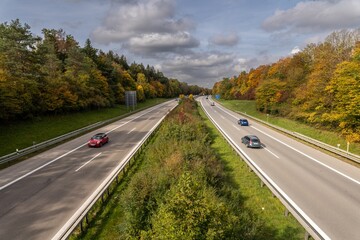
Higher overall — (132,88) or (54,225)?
(132,88)

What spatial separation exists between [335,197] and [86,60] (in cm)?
5294

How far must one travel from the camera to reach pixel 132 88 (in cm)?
8969

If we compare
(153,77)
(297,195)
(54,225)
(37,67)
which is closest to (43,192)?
(54,225)

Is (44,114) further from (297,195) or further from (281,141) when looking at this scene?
(297,195)

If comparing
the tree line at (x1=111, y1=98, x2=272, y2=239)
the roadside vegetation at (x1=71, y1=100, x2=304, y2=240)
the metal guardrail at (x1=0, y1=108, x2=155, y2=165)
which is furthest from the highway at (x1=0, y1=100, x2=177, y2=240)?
the tree line at (x1=111, y1=98, x2=272, y2=239)

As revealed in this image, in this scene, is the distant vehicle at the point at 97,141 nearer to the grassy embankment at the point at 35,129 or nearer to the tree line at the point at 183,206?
the grassy embankment at the point at 35,129

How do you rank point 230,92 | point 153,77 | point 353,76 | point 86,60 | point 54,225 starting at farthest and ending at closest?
point 153,77
point 230,92
point 86,60
point 353,76
point 54,225

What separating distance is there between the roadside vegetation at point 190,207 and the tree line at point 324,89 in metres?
14.6

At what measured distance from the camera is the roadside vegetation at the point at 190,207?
20.5ft

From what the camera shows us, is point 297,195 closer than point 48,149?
Yes

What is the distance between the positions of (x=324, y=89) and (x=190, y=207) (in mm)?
31615

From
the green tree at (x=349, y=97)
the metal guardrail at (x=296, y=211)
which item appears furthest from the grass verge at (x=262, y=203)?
the green tree at (x=349, y=97)

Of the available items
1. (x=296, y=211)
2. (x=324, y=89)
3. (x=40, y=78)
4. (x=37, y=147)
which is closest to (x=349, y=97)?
(x=324, y=89)

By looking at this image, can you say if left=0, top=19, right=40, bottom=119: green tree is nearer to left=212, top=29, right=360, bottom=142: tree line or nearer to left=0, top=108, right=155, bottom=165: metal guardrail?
left=0, top=108, right=155, bottom=165: metal guardrail
